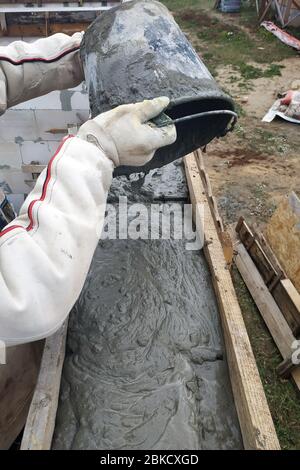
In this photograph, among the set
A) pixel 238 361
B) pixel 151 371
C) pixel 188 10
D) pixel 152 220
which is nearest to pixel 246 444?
pixel 238 361

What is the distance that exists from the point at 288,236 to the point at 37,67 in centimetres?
289

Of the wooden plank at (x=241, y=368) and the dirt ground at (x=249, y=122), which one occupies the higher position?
the wooden plank at (x=241, y=368)

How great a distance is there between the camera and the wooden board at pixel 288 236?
3.63 meters

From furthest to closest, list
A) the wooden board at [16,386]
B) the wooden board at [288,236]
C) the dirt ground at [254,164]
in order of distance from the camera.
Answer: the dirt ground at [254,164] < the wooden board at [288,236] < the wooden board at [16,386]

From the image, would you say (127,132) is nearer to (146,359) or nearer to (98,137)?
(98,137)

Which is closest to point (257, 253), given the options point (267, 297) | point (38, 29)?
point (267, 297)

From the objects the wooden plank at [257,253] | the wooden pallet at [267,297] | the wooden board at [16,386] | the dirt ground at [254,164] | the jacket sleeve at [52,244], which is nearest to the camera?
the jacket sleeve at [52,244]

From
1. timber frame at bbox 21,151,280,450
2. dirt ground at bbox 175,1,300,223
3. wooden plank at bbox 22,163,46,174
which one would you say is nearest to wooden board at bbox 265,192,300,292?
dirt ground at bbox 175,1,300,223

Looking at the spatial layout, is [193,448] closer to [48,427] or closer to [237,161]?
[48,427]

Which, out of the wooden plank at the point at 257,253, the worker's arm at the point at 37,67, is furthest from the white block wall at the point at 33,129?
the wooden plank at the point at 257,253

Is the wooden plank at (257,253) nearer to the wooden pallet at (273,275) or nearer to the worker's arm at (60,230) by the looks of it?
the wooden pallet at (273,275)

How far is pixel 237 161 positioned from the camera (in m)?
5.96

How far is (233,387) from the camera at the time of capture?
5.16ft

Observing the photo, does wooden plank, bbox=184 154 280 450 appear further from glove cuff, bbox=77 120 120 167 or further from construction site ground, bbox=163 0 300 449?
construction site ground, bbox=163 0 300 449
